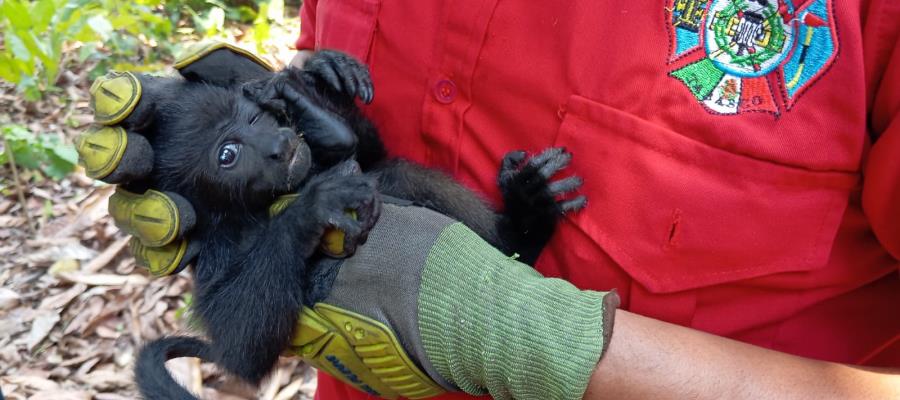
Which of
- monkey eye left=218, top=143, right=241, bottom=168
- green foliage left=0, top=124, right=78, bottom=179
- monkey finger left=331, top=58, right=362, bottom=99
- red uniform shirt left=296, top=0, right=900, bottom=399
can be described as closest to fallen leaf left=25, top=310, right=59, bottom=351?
green foliage left=0, top=124, right=78, bottom=179

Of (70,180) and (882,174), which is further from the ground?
(882,174)

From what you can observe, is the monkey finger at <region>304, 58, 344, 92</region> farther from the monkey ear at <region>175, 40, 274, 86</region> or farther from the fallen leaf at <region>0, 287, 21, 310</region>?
the fallen leaf at <region>0, 287, 21, 310</region>

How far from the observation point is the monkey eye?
149cm

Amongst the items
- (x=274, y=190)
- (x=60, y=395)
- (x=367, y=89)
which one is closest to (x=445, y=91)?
(x=367, y=89)

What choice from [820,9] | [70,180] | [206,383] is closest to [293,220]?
[820,9]

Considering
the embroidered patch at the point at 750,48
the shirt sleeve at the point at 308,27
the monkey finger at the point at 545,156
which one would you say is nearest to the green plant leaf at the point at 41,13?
the shirt sleeve at the point at 308,27

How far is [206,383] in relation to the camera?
260cm

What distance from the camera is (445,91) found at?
138 cm

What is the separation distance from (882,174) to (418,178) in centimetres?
94

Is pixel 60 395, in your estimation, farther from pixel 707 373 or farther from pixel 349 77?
pixel 707 373

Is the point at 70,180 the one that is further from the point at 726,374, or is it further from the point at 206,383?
the point at 726,374

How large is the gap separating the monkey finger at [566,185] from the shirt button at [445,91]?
276mm

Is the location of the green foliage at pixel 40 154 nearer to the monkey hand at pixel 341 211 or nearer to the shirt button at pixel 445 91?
the monkey hand at pixel 341 211

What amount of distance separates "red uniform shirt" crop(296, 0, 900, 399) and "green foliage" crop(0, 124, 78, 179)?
2.59m
